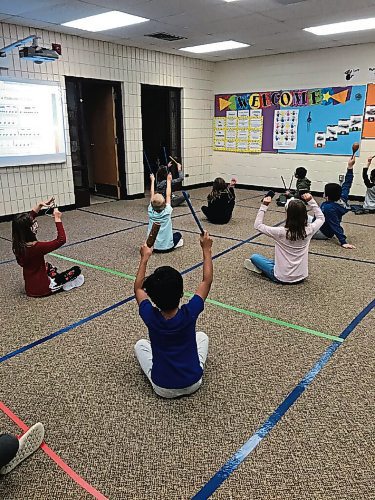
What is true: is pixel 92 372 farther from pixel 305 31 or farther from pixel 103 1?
pixel 305 31

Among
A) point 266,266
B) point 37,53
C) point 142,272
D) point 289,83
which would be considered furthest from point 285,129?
point 142,272

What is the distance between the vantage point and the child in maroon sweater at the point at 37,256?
3.05 m

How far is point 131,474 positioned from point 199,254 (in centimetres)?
287

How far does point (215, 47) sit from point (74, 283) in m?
5.54

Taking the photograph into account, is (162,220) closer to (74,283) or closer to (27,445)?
(74,283)

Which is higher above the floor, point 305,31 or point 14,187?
point 305,31

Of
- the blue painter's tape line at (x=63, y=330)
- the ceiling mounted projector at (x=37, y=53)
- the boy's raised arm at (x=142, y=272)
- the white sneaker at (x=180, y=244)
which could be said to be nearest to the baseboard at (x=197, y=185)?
the white sneaker at (x=180, y=244)

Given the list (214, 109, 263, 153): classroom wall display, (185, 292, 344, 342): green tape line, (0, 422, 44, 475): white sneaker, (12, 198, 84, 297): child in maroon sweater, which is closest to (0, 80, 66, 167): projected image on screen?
(12, 198, 84, 297): child in maroon sweater

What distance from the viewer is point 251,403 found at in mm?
1984

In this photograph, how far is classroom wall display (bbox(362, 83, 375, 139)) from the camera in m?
6.85

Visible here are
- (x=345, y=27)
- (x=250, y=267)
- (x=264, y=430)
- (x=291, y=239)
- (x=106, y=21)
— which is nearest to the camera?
(x=264, y=430)

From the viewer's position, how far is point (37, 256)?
313cm

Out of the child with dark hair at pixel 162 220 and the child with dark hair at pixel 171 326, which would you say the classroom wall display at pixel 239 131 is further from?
the child with dark hair at pixel 171 326

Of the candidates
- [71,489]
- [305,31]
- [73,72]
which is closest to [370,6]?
[305,31]
